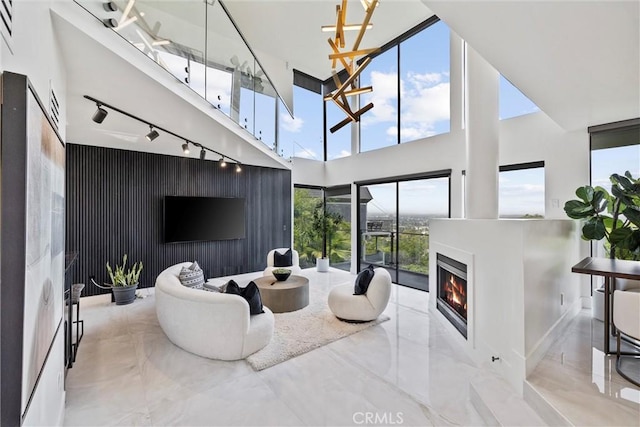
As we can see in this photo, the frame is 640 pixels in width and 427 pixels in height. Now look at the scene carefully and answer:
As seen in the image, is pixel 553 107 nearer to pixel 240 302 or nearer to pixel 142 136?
pixel 240 302

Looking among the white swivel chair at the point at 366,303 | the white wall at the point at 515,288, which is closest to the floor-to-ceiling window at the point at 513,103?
the white wall at the point at 515,288

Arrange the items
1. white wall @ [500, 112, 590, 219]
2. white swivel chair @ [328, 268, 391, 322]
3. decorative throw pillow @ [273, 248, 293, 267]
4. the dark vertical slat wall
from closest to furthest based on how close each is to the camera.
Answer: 1. white swivel chair @ [328, 268, 391, 322]
2. white wall @ [500, 112, 590, 219]
3. the dark vertical slat wall
4. decorative throw pillow @ [273, 248, 293, 267]

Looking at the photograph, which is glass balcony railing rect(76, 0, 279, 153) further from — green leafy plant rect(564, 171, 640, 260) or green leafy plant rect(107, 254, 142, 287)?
green leafy plant rect(564, 171, 640, 260)

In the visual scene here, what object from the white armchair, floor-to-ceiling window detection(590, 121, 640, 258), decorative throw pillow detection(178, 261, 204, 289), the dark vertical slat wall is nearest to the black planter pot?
the dark vertical slat wall

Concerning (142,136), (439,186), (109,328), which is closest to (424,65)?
(439,186)

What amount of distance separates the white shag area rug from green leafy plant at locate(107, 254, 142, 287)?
279cm

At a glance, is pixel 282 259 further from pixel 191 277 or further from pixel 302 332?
pixel 302 332

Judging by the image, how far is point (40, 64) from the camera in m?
1.43

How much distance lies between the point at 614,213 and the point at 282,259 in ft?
17.2

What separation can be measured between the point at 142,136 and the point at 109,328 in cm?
291

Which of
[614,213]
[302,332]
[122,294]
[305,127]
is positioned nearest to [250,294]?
[302,332]

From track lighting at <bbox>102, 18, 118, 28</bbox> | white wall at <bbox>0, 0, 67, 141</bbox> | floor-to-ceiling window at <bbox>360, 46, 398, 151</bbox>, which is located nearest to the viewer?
white wall at <bbox>0, 0, 67, 141</bbox>

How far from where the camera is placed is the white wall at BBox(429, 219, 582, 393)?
7.86ft

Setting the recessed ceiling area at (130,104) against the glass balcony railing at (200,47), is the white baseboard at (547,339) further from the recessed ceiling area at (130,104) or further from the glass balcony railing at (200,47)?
the glass balcony railing at (200,47)
